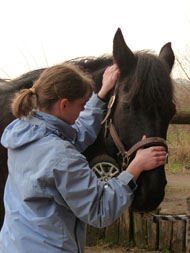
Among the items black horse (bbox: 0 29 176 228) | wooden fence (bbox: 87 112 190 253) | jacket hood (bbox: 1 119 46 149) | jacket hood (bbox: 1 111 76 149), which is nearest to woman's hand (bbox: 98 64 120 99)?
black horse (bbox: 0 29 176 228)

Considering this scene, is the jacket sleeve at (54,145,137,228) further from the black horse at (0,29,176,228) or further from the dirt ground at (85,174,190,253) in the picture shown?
the dirt ground at (85,174,190,253)

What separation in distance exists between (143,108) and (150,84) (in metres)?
0.16

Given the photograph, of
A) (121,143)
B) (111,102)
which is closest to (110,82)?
(111,102)

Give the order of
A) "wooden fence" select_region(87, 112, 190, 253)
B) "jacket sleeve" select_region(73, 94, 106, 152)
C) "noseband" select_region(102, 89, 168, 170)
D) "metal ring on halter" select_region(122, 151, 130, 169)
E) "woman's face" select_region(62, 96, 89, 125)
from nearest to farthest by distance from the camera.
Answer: "woman's face" select_region(62, 96, 89, 125) < "noseband" select_region(102, 89, 168, 170) < "metal ring on halter" select_region(122, 151, 130, 169) < "jacket sleeve" select_region(73, 94, 106, 152) < "wooden fence" select_region(87, 112, 190, 253)

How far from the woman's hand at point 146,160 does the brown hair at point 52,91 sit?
45cm

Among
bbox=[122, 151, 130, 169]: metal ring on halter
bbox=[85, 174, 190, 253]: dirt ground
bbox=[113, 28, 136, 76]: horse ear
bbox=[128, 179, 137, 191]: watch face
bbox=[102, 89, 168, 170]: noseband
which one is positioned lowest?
bbox=[85, 174, 190, 253]: dirt ground

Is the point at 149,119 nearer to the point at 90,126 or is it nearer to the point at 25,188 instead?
the point at 90,126

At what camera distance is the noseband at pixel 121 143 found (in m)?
1.85

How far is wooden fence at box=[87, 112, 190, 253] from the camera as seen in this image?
404 cm

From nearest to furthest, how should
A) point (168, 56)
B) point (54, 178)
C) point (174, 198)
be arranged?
point (54, 178), point (168, 56), point (174, 198)

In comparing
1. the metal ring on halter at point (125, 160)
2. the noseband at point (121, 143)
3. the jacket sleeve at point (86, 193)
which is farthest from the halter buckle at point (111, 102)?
the jacket sleeve at point (86, 193)

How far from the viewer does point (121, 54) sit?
218 cm

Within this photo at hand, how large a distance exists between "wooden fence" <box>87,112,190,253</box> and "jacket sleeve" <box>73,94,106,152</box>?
2.37 meters

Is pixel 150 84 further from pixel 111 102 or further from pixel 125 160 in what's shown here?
pixel 125 160
